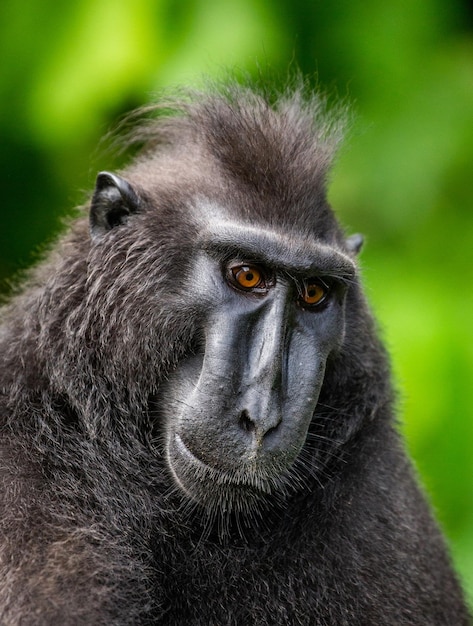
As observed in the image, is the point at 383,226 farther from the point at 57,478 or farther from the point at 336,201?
the point at 57,478

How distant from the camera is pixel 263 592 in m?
4.12

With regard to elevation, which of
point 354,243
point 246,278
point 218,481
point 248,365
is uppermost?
point 354,243

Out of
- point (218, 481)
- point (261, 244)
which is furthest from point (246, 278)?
point (218, 481)

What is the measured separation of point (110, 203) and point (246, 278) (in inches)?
24.7

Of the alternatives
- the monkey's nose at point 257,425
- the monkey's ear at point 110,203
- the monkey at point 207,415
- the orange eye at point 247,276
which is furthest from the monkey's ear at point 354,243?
the monkey's nose at point 257,425

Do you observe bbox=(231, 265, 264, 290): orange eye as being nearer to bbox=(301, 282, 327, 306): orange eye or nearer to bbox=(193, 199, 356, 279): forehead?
bbox=(193, 199, 356, 279): forehead

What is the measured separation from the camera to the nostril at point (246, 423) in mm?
3824

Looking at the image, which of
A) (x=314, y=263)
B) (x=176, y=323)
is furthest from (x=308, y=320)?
(x=176, y=323)

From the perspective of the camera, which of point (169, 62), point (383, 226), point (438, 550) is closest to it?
point (438, 550)

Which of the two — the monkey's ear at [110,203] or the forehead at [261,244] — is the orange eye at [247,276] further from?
the monkey's ear at [110,203]

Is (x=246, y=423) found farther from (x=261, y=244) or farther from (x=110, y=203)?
(x=110, y=203)

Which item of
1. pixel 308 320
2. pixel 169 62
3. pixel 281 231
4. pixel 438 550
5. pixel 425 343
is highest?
pixel 169 62

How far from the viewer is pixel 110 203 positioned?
4207 millimetres

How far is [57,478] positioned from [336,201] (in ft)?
12.3
